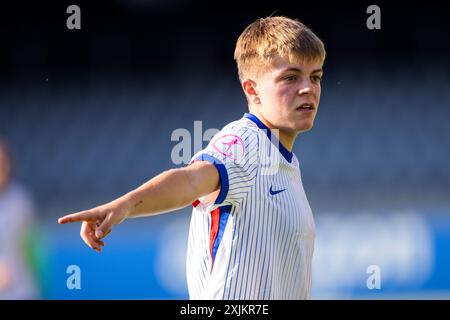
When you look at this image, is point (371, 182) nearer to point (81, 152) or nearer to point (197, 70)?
point (197, 70)

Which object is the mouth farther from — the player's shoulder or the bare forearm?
the bare forearm

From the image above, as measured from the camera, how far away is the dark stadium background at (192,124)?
8.41m

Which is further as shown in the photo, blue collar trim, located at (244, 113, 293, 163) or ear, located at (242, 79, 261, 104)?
ear, located at (242, 79, 261, 104)

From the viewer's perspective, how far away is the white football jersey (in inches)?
108

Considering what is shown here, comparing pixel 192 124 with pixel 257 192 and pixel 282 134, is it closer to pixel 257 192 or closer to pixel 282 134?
pixel 282 134

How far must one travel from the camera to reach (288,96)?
3.10 meters

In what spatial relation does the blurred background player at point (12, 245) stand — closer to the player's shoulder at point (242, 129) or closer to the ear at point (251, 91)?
the ear at point (251, 91)

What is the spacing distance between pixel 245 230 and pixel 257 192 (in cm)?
14

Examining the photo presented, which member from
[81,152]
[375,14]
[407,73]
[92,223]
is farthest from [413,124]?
[92,223]

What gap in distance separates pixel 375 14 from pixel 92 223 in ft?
24.6

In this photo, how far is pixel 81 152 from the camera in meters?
9.59

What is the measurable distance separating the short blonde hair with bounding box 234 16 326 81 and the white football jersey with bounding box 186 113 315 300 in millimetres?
358

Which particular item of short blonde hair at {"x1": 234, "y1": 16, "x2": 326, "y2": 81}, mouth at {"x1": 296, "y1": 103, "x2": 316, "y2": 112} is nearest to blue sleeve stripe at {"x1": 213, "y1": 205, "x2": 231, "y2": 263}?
mouth at {"x1": 296, "y1": 103, "x2": 316, "y2": 112}

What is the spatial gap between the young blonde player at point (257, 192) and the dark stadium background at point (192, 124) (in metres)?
5.23
